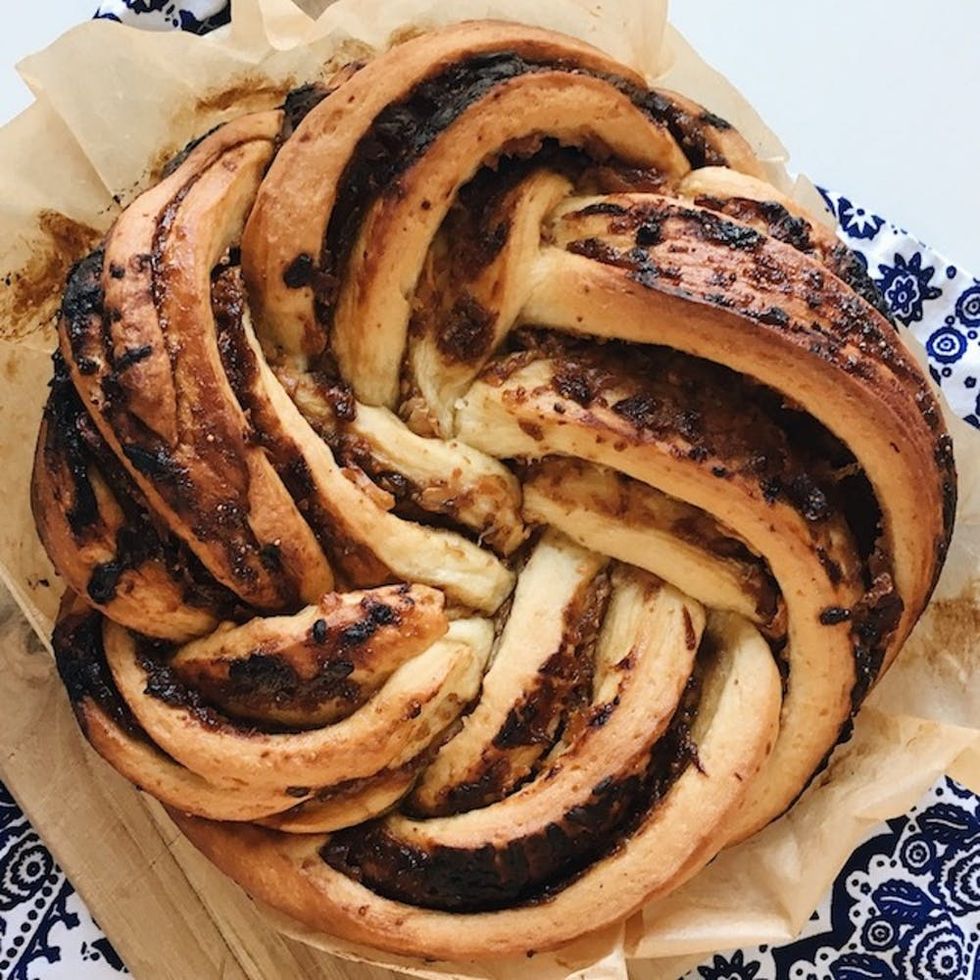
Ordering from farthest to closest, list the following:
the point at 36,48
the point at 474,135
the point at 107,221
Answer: the point at 36,48 < the point at 107,221 < the point at 474,135

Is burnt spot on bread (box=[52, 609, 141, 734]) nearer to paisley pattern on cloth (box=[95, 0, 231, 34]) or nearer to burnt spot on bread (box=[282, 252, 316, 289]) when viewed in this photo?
burnt spot on bread (box=[282, 252, 316, 289])

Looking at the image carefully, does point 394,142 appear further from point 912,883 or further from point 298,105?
point 912,883

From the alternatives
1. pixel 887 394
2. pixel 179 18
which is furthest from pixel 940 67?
pixel 179 18

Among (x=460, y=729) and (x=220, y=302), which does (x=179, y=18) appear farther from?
(x=460, y=729)

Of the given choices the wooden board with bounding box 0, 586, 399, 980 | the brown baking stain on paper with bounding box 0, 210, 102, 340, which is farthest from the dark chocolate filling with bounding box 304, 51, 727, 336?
the wooden board with bounding box 0, 586, 399, 980

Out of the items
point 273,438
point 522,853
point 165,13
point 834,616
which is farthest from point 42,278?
point 834,616
